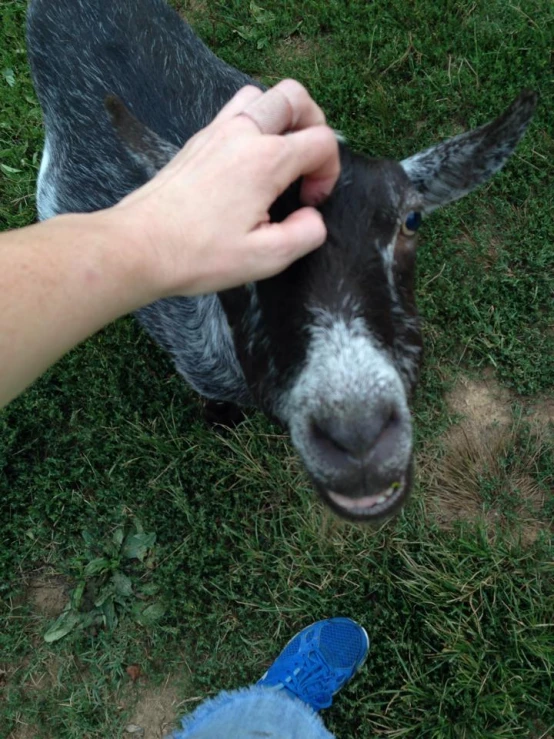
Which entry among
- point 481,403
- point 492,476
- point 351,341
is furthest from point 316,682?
point 351,341

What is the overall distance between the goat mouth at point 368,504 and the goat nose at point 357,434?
23 cm

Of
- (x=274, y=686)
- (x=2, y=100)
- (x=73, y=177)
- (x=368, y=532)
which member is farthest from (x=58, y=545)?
(x=2, y=100)

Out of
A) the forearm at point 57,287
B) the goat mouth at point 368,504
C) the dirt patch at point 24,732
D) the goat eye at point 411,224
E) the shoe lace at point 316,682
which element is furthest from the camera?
the dirt patch at point 24,732

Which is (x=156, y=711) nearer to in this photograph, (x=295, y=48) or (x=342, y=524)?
(x=342, y=524)

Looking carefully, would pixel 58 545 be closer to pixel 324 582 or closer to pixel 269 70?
pixel 324 582

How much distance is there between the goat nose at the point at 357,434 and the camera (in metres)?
2.47

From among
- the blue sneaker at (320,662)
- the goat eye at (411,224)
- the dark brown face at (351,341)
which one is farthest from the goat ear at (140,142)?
the blue sneaker at (320,662)

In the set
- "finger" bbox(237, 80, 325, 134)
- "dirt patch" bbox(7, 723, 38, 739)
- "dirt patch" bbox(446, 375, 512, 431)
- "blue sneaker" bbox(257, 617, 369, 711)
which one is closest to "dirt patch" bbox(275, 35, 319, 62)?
"dirt patch" bbox(446, 375, 512, 431)

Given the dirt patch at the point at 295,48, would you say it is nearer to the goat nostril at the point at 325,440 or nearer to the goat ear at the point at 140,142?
the goat ear at the point at 140,142

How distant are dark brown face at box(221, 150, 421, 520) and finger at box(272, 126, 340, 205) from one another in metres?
0.10

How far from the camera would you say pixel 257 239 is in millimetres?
2316

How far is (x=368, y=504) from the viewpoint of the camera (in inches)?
110

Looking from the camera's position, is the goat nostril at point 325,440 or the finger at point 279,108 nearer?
the finger at point 279,108

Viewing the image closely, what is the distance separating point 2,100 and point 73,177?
2.41m
